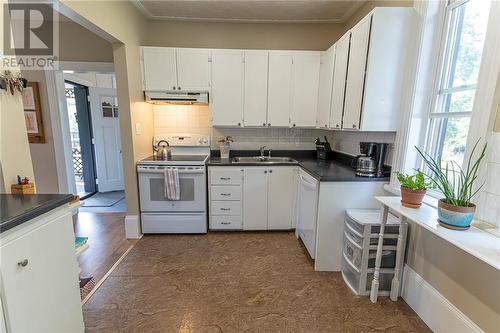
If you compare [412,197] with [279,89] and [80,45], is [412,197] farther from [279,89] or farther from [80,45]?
[80,45]

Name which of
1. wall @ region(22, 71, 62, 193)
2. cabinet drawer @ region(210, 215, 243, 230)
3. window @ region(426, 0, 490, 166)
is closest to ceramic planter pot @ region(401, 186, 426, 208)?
window @ region(426, 0, 490, 166)

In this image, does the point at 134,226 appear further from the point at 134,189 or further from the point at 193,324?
the point at 193,324

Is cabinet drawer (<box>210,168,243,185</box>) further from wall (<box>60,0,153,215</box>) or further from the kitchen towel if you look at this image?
wall (<box>60,0,153,215</box>)

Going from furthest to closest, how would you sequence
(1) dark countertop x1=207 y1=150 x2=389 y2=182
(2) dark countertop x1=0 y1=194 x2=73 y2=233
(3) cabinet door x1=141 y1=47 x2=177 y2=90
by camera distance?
(3) cabinet door x1=141 y1=47 x2=177 y2=90, (1) dark countertop x1=207 y1=150 x2=389 y2=182, (2) dark countertop x1=0 y1=194 x2=73 y2=233

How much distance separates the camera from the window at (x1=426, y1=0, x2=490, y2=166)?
61.5 inches

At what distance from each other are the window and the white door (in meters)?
4.75

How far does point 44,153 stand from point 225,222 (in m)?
2.75

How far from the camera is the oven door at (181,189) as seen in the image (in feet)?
9.41

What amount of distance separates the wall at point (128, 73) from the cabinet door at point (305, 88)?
6.40 feet

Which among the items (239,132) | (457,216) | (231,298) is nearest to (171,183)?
(239,132)

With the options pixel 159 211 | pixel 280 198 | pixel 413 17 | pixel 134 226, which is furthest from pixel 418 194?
pixel 134 226

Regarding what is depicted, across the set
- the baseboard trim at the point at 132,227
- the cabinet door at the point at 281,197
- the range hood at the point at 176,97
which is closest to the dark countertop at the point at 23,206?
the baseboard trim at the point at 132,227

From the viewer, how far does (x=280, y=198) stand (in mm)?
3045

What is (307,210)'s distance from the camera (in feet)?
8.29
